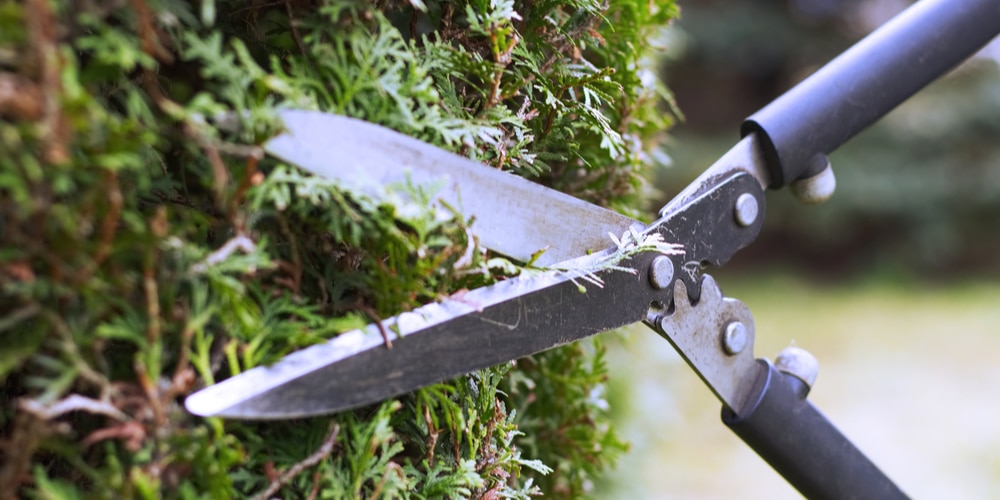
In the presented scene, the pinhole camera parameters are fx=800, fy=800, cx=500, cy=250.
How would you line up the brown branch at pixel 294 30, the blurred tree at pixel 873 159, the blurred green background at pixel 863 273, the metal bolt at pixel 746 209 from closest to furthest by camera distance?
the brown branch at pixel 294 30 → the metal bolt at pixel 746 209 → the blurred green background at pixel 863 273 → the blurred tree at pixel 873 159

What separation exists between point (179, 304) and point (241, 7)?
0.28 meters

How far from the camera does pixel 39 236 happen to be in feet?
1.71

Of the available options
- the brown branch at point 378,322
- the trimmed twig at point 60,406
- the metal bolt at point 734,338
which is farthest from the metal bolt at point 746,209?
the trimmed twig at point 60,406

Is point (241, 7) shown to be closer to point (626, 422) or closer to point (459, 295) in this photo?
point (459, 295)

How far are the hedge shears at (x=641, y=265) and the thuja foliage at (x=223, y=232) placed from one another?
0.09ft

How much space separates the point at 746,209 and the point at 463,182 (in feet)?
1.42

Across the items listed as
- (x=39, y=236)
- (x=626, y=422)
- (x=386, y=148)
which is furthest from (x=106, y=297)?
(x=626, y=422)

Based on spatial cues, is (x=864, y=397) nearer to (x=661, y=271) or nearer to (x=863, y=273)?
(x=863, y=273)

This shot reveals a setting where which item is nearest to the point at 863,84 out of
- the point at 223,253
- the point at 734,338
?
the point at 734,338

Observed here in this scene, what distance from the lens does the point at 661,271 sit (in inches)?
34.7

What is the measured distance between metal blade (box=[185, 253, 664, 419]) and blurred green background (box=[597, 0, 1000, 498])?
6.62 ft

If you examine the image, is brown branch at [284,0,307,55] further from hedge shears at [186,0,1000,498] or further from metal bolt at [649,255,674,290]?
metal bolt at [649,255,674,290]

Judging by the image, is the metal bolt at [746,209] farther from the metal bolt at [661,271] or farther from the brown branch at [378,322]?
the brown branch at [378,322]

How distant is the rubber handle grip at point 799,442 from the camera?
1017 mm
